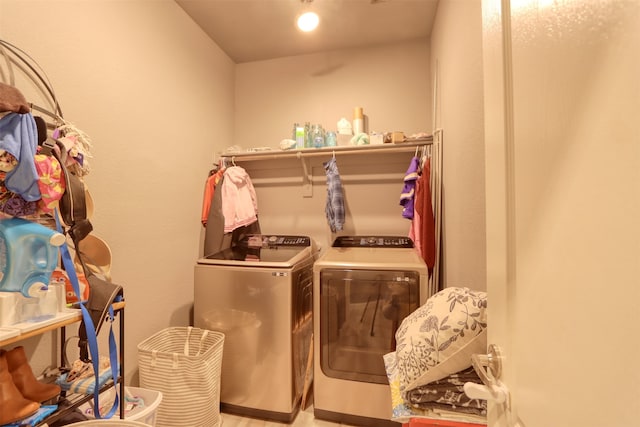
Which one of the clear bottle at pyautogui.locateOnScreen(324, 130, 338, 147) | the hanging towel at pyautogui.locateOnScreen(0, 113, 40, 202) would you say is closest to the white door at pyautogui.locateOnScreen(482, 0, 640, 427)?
the hanging towel at pyautogui.locateOnScreen(0, 113, 40, 202)

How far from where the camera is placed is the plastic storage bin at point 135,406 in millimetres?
1148

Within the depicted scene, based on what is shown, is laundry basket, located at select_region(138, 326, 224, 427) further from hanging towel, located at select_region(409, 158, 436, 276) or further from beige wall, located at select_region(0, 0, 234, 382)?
hanging towel, located at select_region(409, 158, 436, 276)

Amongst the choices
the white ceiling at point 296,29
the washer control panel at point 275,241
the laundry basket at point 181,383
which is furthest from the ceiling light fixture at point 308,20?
the laundry basket at point 181,383

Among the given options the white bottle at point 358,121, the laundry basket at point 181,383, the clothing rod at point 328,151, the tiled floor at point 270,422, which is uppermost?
the white bottle at point 358,121

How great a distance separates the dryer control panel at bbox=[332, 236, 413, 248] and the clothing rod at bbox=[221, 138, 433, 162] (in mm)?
715

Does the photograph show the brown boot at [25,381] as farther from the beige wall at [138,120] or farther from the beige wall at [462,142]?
the beige wall at [462,142]

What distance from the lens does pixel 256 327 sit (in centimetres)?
175

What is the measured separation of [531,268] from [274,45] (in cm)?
269

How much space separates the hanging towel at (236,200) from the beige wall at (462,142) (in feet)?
5.04

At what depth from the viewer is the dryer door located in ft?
5.53

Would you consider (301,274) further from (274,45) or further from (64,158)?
(274,45)

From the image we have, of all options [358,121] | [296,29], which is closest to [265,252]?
[358,121]

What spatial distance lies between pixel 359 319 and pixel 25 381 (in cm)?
150

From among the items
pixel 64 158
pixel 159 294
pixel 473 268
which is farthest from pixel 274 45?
pixel 473 268
